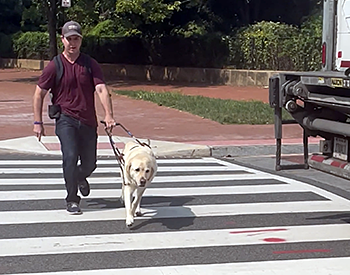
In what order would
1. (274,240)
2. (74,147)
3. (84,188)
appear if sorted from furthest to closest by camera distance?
(84,188), (74,147), (274,240)

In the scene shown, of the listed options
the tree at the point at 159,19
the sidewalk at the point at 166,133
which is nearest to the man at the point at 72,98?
the sidewalk at the point at 166,133

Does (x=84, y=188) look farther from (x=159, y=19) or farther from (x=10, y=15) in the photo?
(x=10, y=15)

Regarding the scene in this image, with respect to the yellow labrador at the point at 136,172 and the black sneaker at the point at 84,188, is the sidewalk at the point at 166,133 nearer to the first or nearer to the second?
the black sneaker at the point at 84,188

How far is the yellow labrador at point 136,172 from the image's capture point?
6574 millimetres

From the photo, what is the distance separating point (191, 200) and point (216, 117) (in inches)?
357

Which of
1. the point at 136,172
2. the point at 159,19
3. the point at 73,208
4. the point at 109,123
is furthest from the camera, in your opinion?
the point at 159,19

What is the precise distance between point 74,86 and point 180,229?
6.10ft

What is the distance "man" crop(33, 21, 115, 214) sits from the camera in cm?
718

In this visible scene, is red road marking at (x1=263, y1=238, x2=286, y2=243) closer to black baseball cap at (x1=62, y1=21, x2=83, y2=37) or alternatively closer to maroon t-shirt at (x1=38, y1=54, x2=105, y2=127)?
maroon t-shirt at (x1=38, y1=54, x2=105, y2=127)

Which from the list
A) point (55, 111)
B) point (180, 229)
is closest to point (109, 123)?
point (55, 111)

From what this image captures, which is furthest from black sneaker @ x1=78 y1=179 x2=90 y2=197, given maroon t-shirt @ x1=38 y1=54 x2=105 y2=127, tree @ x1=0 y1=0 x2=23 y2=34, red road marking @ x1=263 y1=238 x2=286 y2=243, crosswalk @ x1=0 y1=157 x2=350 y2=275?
tree @ x1=0 y1=0 x2=23 y2=34

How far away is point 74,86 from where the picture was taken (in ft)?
23.7

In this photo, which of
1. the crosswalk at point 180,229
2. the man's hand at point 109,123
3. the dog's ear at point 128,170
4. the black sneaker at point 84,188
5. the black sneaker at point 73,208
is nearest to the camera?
the crosswalk at point 180,229

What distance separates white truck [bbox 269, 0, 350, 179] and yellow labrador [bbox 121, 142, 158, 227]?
1.48 m
